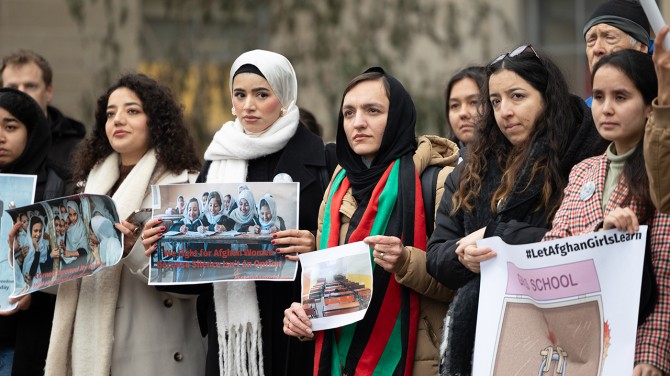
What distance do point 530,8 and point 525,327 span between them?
34.4ft

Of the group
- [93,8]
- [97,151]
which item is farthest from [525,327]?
[93,8]

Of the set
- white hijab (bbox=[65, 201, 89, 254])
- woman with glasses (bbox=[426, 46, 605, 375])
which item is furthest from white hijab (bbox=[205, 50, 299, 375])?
woman with glasses (bbox=[426, 46, 605, 375])

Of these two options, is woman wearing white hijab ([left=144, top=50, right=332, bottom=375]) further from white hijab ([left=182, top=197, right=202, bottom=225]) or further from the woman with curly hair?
the woman with curly hair

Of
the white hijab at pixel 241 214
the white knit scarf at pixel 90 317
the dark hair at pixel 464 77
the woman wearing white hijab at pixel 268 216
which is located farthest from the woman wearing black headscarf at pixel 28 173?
the dark hair at pixel 464 77

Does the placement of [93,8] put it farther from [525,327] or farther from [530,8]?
[525,327]

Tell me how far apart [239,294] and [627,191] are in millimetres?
2105

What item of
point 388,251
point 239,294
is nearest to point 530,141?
point 388,251

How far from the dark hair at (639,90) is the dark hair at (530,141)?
1.24ft

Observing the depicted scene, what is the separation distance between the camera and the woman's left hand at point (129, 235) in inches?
221

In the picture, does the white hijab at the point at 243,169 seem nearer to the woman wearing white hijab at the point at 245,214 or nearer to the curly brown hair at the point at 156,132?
the woman wearing white hijab at the point at 245,214

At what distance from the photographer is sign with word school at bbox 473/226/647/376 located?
3.90 meters

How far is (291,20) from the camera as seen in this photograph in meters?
13.1

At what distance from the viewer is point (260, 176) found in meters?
5.61

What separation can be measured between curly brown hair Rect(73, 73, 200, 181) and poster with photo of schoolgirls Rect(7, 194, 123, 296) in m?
0.52
